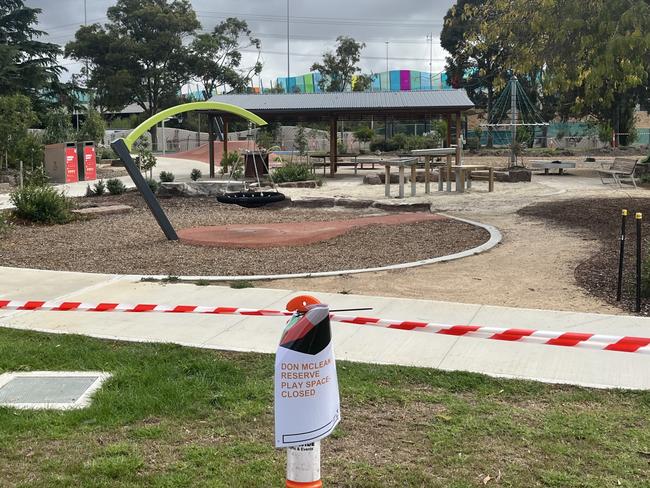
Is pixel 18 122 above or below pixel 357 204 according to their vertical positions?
above

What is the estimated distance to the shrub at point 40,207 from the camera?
14523 mm

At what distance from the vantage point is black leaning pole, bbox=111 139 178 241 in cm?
1206

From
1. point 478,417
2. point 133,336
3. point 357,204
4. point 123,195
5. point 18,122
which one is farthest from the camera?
point 18,122

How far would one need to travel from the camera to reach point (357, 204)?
17.7 metres

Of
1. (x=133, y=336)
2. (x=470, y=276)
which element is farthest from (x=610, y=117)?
(x=133, y=336)

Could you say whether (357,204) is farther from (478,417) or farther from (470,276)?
(478,417)

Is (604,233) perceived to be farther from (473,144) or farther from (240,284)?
(473,144)

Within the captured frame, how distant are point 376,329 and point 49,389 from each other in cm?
271

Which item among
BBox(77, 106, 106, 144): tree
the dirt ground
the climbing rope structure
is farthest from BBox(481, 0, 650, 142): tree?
BBox(77, 106, 106, 144): tree

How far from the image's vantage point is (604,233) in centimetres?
1220

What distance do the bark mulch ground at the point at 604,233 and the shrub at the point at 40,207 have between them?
9.48 metres

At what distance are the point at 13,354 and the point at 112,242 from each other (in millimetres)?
6477

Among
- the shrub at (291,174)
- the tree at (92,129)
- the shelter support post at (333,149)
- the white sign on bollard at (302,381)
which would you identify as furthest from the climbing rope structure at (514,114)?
the white sign on bollard at (302,381)

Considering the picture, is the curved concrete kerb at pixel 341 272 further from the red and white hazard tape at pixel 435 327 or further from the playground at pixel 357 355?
the red and white hazard tape at pixel 435 327
